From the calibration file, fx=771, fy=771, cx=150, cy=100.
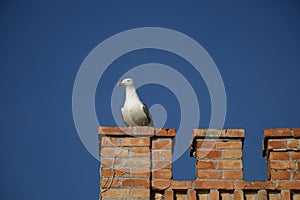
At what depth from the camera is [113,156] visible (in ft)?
24.3

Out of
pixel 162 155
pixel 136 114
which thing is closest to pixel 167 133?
pixel 162 155

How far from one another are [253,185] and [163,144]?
951 millimetres

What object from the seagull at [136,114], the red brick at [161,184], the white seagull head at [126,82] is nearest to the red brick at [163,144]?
the red brick at [161,184]

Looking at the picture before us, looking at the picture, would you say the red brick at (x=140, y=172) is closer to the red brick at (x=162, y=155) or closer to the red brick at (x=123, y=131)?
the red brick at (x=162, y=155)

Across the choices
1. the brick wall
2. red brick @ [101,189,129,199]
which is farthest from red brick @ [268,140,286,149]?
red brick @ [101,189,129,199]

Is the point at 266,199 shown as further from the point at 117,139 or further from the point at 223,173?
the point at 117,139

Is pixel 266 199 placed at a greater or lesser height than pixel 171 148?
lesser

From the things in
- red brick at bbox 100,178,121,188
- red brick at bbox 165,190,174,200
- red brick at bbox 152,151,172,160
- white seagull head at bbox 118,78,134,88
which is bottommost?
red brick at bbox 165,190,174,200

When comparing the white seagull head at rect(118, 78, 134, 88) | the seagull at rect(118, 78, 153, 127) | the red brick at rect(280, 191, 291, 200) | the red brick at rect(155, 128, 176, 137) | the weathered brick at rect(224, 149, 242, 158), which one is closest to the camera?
the red brick at rect(280, 191, 291, 200)

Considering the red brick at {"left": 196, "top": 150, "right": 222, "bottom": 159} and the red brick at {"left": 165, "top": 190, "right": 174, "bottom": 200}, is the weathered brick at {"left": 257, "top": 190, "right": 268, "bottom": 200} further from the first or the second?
the red brick at {"left": 165, "top": 190, "right": 174, "bottom": 200}

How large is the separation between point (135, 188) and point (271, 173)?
1.30 m

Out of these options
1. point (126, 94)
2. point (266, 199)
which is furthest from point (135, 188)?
point (126, 94)

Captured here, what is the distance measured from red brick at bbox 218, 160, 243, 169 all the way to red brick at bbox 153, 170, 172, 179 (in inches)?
19.3

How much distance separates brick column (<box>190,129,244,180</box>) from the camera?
7332 mm
